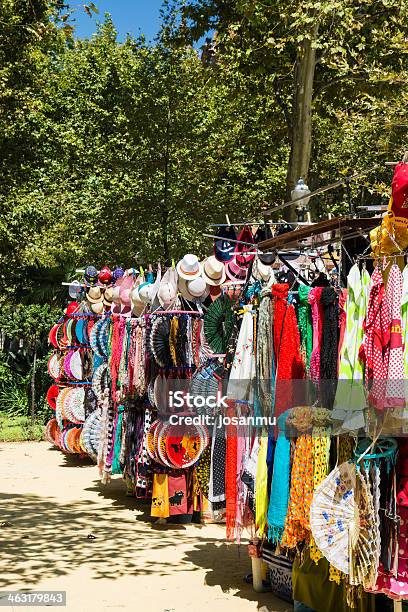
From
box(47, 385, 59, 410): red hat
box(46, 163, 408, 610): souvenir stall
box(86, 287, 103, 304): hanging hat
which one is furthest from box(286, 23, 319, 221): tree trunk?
box(46, 163, 408, 610): souvenir stall

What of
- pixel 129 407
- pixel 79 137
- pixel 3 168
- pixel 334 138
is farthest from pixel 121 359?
pixel 79 137

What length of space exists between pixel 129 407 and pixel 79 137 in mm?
15001

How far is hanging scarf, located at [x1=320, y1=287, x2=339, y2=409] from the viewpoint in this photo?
16.2ft

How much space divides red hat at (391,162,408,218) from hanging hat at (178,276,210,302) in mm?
3419

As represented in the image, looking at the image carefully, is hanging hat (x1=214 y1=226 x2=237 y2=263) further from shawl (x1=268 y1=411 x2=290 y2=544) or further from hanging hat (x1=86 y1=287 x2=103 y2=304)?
hanging hat (x1=86 y1=287 x2=103 y2=304)

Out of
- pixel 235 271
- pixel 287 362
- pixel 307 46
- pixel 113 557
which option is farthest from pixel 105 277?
pixel 287 362

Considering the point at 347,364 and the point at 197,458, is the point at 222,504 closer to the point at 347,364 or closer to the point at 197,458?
the point at 197,458

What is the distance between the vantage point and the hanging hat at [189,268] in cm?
760

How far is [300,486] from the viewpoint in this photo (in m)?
4.94

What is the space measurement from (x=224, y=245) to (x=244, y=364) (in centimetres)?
172

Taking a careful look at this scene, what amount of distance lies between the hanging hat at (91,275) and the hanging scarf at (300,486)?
660cm

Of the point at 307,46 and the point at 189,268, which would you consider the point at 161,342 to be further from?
the point at 307,46

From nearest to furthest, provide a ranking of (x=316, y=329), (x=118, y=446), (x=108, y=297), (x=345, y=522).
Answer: (x=345, y=522), (x=316, y=329), (x=118, y=446), (x=108, y=297)

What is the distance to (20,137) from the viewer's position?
62.2 feet
